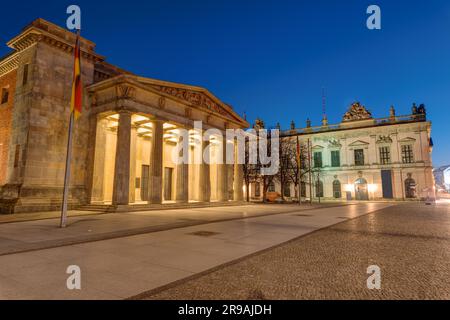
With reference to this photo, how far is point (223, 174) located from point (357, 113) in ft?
137

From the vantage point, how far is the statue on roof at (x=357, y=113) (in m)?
57.5

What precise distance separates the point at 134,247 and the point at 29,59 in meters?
20.5

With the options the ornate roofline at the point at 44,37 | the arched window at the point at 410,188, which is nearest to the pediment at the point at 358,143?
the arched window at the point at 410,188

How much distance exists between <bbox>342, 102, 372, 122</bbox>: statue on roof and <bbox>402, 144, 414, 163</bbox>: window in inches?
385

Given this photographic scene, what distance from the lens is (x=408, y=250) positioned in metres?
7.00

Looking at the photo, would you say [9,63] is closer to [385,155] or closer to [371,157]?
[371,157]

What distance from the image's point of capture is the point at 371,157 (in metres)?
54.3

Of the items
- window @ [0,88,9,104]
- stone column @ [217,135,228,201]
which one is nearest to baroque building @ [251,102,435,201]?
stone column @ [217,135,228,201]

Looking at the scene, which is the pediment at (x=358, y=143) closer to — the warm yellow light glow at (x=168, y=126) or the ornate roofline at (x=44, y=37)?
the warm yellow light glow at (x=168, y=126)

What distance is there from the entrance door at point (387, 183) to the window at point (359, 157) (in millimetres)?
4427

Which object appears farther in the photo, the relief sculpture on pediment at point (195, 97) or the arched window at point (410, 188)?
the arched window at point (410, 188)

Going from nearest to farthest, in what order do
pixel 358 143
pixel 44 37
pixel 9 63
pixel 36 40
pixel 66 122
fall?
pixel 36 40 < pixel 44 37 < pixel 66 122 < pixel 9 63 < pixel 358 143

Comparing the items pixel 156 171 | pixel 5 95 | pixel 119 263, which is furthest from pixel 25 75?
pixel 119 263

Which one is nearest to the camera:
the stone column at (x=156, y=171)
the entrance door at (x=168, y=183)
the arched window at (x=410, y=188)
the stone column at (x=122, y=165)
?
the stone column at (x=122, y=165)
